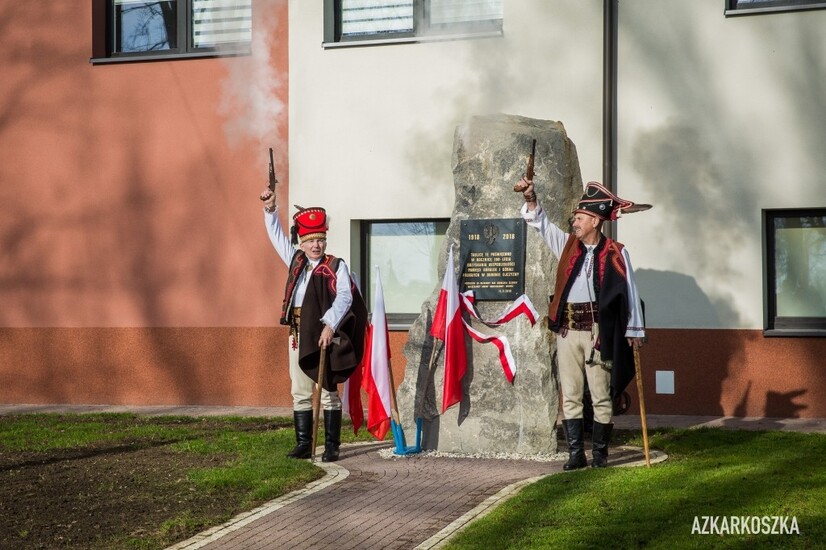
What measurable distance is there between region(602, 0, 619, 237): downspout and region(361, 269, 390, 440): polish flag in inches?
186

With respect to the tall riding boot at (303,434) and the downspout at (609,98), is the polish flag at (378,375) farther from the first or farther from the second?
the downspout at (609,98)

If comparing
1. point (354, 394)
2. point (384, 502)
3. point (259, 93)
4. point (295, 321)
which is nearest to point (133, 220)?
point (259, 93)

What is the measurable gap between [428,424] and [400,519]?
122 inches

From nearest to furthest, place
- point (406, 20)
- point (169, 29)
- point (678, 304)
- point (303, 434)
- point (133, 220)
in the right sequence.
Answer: point (303, 434), point (678, 304), point (406, 20), point (133, 220), point (169, 29)

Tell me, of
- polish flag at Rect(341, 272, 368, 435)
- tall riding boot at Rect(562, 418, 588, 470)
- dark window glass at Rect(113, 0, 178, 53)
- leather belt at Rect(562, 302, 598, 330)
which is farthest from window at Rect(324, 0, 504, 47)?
tall riding boot at Rect(562, 418, 588, 470)

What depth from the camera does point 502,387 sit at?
1071 centimetres

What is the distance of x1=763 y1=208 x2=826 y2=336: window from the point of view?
48.3 ft

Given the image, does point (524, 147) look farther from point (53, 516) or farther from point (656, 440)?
point (53, 516)

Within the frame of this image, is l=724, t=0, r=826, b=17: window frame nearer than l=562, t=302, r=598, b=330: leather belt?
No

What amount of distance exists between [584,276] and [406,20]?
722 cm

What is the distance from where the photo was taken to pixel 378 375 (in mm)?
11000

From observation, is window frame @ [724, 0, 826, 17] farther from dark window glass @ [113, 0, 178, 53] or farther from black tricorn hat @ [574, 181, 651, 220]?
dark window glass @ [113, 0, 178, 53]

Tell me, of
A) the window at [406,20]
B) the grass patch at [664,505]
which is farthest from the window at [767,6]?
the grass patch at [664,505]

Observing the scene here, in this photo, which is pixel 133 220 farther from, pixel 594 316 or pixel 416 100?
pixel 594 316
